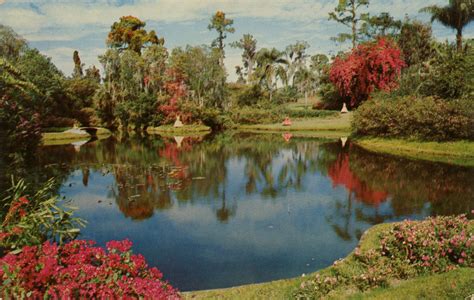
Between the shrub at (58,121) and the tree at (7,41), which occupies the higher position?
the tree at (7,41)

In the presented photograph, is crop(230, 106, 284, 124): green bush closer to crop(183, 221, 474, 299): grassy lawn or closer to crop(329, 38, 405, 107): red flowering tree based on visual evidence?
crop(329, 38, 405, 107): red flowering tree

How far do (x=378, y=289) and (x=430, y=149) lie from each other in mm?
19335

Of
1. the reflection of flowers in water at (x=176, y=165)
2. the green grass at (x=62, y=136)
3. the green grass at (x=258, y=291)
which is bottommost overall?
the green grass at (x=258, y=291)

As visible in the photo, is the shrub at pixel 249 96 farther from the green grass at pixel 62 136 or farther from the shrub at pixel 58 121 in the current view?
the green grass at pixel 62 136

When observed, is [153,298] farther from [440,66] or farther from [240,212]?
[440,66]

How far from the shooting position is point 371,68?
4050 cm

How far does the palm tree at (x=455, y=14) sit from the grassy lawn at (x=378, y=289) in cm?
3311

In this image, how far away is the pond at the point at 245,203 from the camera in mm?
8289

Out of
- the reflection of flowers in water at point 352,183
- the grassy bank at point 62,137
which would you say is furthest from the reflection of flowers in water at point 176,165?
the grassy bank at point 62,137

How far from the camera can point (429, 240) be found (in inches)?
271

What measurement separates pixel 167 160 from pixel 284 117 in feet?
86.7

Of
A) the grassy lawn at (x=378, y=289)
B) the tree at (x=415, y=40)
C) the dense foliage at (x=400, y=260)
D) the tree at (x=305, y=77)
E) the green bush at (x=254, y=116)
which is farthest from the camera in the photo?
the tree at (x=305, y=77)

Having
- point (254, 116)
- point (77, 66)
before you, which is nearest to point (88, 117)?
point (77, 66)

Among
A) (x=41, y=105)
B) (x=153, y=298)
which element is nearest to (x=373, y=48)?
(x=41, y=105)
